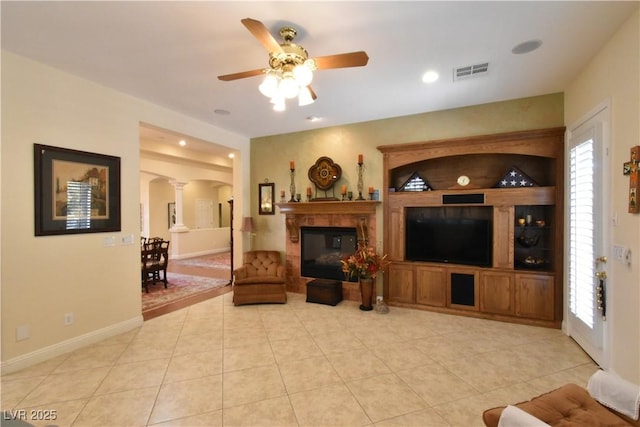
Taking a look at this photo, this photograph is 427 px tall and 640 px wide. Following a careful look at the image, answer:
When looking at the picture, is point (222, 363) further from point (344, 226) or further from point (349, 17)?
point (349, 17)

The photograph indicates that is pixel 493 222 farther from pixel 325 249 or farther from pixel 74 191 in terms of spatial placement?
pixel 74 191

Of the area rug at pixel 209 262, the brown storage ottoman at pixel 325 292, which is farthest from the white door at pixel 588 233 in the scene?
the area rug at pixel 209 262

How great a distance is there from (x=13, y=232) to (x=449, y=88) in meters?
4.87

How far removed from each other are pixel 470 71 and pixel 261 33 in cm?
236

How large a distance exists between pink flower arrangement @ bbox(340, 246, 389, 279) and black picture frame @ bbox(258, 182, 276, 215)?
2026 millimetres

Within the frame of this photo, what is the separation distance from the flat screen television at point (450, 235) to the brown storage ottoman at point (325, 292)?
4.06 feet

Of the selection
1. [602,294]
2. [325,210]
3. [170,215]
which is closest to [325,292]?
[325,210]

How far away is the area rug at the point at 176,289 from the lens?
4770 mm

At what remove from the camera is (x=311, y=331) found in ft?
11.6

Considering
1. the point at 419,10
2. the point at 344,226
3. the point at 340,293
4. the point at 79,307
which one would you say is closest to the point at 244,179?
the point at 344,226

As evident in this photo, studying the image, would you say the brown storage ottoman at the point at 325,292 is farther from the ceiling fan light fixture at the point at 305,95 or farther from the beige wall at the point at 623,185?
the beige wall at the point at 623,185

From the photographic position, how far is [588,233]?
2938 mm

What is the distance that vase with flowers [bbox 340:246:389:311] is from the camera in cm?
423

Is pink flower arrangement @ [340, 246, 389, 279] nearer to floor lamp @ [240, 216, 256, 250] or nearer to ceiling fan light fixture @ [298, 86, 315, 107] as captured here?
floor lamp @ [240, 216, 256, 250]
